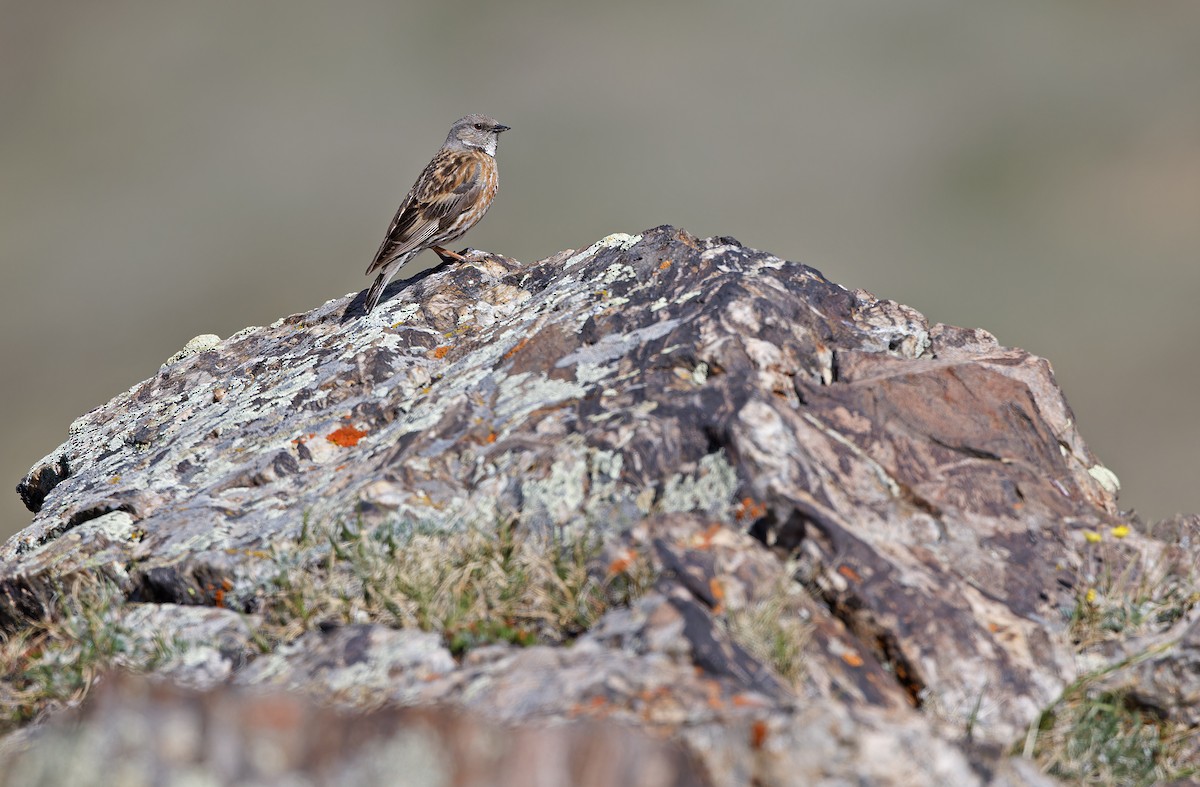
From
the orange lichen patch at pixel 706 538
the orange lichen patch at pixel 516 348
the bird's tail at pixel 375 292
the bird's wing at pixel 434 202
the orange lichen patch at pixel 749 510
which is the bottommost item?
the orange lichen patch at pixel 706 538

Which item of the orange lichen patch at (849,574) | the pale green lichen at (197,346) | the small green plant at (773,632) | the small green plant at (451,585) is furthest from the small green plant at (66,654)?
the pale green lichen at (197,346)

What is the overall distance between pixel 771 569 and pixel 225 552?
8.68 feet

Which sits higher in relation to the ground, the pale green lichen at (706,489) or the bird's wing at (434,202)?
the bird's wing at (434,202)

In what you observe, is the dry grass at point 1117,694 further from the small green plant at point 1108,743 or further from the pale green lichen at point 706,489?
the pale green lichen at point 706,489

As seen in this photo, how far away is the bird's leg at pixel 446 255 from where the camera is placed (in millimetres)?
8894

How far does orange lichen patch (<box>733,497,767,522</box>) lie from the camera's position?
14.3 feet

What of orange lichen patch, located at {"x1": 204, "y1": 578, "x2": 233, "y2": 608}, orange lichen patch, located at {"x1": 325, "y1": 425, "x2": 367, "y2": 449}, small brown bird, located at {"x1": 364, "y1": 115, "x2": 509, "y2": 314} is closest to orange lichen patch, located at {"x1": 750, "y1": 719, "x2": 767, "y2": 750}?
orange lichen patch, located at {"x1": 204, "y1": 578, "x2": 233, "y2": 608}

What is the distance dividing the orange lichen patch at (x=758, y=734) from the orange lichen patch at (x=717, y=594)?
2.85 ft

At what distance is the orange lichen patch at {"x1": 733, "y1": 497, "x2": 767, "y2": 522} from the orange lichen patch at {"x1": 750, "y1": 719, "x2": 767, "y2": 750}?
1.47 meters

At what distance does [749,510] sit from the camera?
14.4ft

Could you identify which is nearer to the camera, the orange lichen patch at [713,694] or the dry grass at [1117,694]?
the orange lichen patch at [713,694]

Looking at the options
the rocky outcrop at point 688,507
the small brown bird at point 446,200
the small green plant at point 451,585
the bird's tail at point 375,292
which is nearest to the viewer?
the rocky outcrop at point 688,507

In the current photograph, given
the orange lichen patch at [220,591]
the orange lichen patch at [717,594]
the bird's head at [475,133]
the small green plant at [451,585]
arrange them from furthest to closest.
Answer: the bird's head at [475,133] → the orange lichen patch at [220,591] → the small green plant at [451,585] → the orange lichen patch at [717,594]

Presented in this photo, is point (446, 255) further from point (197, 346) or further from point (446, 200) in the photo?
point (197, 346)
